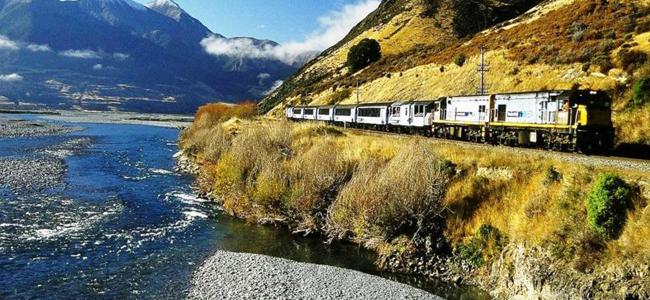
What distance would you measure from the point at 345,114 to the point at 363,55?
45.1 metres

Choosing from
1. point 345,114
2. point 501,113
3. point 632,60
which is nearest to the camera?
point 501,113

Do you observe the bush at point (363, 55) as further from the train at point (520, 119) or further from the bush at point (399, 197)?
the bush at point (399, 197)

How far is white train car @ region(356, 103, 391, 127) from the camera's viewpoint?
5316 centimetres

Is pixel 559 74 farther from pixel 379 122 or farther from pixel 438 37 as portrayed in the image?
pixel 438 37

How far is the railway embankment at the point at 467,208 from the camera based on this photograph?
1486 centimetres

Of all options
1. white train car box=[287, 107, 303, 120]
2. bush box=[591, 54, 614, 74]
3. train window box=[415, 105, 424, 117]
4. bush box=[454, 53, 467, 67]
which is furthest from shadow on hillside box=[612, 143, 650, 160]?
white train car box=[287, 107, 303, 120]

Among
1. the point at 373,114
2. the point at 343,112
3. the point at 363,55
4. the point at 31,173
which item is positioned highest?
the point at 363,55

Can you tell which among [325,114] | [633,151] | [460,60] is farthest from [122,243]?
[460,60]

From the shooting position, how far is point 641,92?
32906 mm

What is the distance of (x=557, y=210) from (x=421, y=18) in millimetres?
117288

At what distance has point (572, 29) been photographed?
5762cm

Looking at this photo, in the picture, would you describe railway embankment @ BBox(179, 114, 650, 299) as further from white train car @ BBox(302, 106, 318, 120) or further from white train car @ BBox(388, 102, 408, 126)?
white train car @ BBox(302, 106, 318, 120)

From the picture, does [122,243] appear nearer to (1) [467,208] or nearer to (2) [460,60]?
(1) [467,208]

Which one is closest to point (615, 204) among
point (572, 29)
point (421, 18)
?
point (572, 29)
